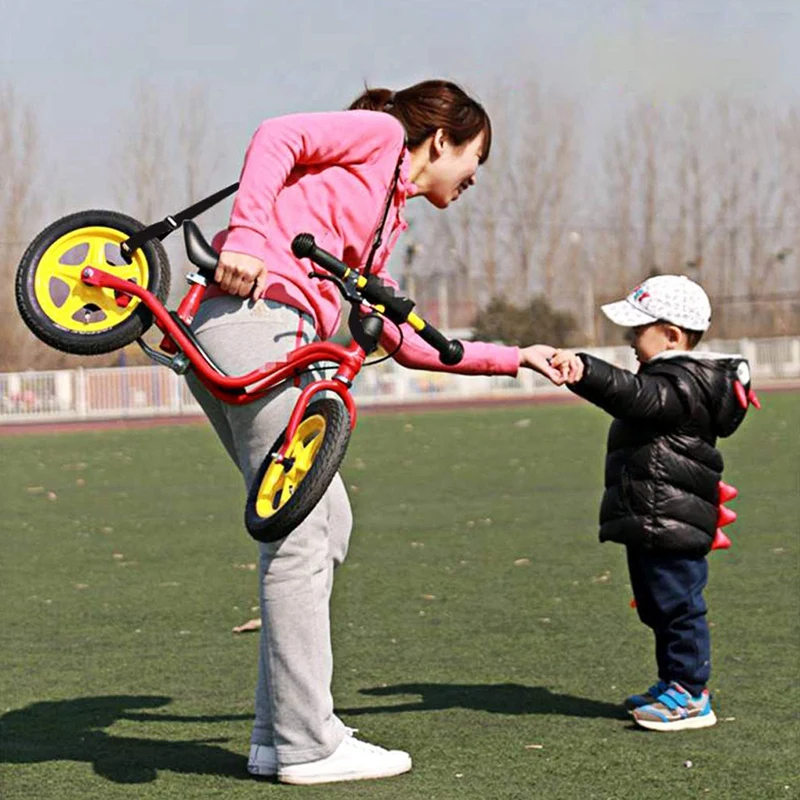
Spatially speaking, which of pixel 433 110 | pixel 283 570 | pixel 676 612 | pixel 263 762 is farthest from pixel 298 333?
pixel 676 612

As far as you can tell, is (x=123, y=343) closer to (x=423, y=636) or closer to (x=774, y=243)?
(x=423, y=636)

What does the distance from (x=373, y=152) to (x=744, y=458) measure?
11785 millimetres

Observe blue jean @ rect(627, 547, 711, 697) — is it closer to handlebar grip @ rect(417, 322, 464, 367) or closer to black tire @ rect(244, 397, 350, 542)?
handlebar grip @ rect(417, 322, 464, 367)

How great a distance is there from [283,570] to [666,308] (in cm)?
164

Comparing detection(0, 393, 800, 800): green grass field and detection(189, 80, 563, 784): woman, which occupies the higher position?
detection(189, 80, 563, 784): woman

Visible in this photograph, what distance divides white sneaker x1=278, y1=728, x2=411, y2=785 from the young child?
2.92ft

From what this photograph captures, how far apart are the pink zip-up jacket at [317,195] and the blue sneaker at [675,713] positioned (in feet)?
4.67

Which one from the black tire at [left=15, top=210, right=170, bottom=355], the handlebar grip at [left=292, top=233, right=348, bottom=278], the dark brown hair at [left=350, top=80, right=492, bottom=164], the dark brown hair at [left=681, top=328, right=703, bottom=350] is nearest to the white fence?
the dark brown hair at [left=681, top=328, right=703, bottom=350]

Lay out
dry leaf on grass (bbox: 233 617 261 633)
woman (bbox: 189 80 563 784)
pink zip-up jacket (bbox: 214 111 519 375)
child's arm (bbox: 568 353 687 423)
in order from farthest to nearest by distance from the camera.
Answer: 1. dry leaf on grass (bbox: 233 617 261 633)
2. child's arm (bbox: 568 353 687 423)
3. woman (bbox: 189 80 563 784)
4. pink zip-up jacket (bbox: 214 111 519 375)

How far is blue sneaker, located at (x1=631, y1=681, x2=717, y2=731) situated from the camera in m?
4.52

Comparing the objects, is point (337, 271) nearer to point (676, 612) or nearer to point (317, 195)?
point (317, 195)

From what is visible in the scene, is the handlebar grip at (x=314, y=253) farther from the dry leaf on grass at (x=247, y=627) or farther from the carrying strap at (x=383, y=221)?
the dry leaf on grass at (x=247, y=627)

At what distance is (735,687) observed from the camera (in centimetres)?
508

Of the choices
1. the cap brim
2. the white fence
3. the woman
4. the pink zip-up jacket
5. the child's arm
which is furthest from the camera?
the white fence
